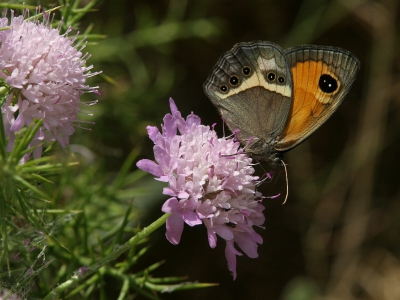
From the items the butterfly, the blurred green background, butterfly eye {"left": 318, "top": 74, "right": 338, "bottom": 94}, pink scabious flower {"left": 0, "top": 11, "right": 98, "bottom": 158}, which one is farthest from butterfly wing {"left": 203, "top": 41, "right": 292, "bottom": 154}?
the blurred green background

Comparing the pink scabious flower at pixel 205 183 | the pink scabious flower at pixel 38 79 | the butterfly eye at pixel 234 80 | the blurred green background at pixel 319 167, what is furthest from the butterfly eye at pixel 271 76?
the blurred green background at pixel 319 167

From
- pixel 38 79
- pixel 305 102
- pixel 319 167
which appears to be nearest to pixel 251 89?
pixel 305 102

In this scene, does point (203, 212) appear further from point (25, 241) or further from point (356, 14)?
point (356, 14)

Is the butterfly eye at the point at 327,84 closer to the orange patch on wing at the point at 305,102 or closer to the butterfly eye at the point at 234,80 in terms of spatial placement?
the orange patch on wing at the point at 305,102

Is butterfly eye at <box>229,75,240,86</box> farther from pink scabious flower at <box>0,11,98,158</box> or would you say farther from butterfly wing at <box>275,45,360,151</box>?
pink scabious flower at <box>0,11,98,158</box>

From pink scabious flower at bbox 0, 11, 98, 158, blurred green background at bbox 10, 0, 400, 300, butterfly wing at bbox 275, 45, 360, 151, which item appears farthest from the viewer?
blurred green background at bbox 10, 0, 400, 300
